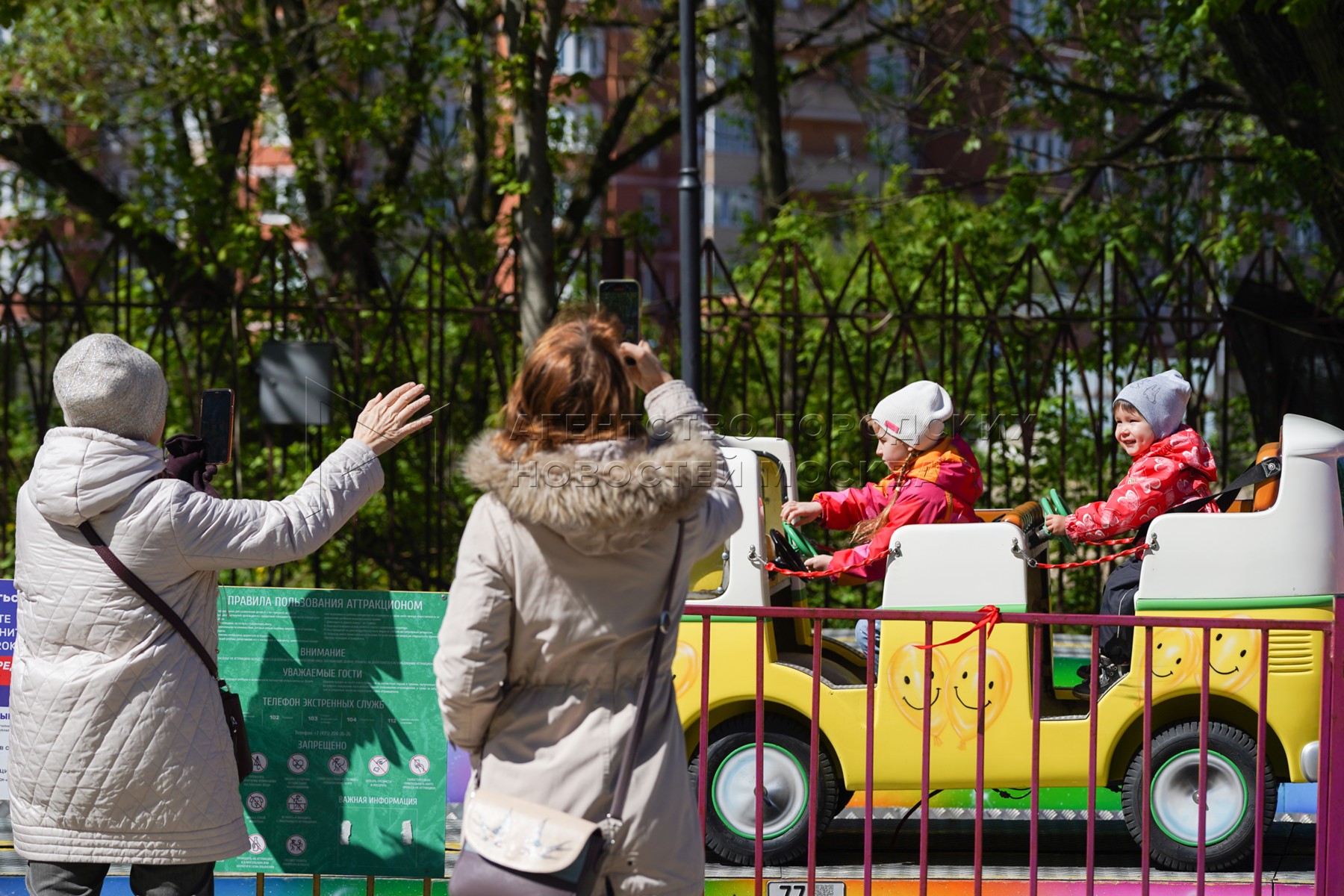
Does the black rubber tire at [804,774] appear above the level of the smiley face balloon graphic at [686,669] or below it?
below

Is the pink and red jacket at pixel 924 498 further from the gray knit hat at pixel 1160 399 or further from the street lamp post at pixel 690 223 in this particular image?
the street lamp post at pixel 690 223

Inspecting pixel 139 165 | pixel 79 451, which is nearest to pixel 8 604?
pixel 79 451

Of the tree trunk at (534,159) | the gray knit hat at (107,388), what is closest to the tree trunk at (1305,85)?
the tree trunk at (534,159)

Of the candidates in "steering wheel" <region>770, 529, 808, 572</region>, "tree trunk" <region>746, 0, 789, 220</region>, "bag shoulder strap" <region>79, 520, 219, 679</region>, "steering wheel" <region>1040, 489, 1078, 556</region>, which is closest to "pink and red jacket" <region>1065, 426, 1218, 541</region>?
"steering wheel" <region>1040, 489, 1078, 556</region>

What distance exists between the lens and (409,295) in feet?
31.4

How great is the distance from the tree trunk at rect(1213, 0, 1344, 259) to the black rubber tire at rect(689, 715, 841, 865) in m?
5.28

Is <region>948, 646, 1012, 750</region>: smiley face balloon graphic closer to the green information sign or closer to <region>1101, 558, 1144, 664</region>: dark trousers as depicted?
<region>1101, 558, 1144, 664</region>: dark trousers

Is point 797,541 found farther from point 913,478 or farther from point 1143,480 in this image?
point 1143,480

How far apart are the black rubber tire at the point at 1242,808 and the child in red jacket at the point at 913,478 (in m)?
0.96

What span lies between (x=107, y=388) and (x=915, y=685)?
2457 mm

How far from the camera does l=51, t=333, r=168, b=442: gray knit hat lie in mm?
2676

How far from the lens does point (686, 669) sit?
387 cm

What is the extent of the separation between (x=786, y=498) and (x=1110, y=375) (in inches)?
160

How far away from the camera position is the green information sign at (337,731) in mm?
3303
